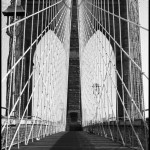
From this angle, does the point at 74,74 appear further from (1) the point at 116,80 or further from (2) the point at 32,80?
(1) the point at 116,80

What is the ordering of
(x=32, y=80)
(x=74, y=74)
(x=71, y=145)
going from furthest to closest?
(x=74, y=74) → (x=32, y=80) → (x=71, y=145)

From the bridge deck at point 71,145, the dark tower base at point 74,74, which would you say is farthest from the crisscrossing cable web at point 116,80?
the dark tower base at point 74,74

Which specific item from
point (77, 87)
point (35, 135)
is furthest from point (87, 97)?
point (35, 135)

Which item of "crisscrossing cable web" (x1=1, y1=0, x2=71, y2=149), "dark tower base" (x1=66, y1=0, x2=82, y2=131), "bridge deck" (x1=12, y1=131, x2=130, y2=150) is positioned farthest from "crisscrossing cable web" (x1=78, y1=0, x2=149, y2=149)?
"dark tower base" (x1=66, y1=0, x2=82, y2=131)

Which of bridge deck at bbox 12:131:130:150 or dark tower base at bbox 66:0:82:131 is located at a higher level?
dark tower base at bbox 66:0:82:131

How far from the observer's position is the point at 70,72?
67.4 ft

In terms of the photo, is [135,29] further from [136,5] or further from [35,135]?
[35,135]

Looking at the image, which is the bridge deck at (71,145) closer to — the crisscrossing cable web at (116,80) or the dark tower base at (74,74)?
the crisscrossing cable web at (116,80)

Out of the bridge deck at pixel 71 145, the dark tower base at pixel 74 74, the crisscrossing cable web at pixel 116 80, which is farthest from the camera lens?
the dark tower base at pixel 74 74

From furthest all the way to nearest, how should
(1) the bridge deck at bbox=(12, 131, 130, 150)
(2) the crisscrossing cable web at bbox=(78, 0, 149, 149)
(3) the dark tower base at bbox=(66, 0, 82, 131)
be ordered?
(3) the dark tower base at bbox=(66, 0, 82, 131) → (2) the crisscrossing cable web at bbox=(78, 0, 149, 149) → (1) the bridge deck at bbox=(12, 131, 130, 150)

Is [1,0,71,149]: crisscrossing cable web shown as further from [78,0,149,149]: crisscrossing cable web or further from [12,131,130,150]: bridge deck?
[78,0,149,149]: crisscrossing cable web

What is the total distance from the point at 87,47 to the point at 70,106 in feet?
18.5

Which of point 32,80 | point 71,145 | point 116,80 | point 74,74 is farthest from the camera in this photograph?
point 74,74

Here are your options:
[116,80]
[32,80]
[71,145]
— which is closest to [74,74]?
[32,80]
